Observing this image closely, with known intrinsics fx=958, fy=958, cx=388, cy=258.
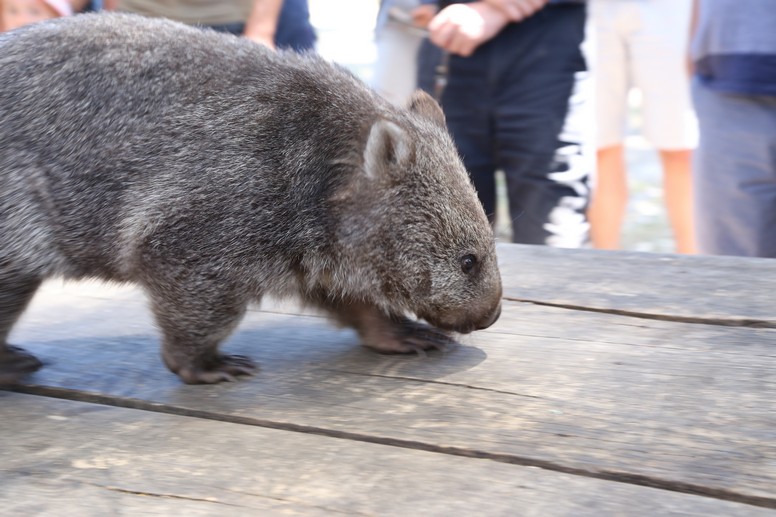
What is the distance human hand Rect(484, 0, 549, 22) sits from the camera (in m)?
3.38

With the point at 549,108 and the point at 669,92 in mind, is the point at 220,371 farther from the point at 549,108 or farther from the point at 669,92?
the point at 669,92

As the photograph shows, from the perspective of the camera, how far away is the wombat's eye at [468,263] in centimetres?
215

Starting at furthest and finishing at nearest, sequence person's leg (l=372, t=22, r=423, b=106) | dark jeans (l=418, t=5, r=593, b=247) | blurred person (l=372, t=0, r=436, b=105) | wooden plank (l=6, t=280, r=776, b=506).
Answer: person's leg (l=372, t=22, r=423, b=106) → blurred person (l=372, t=0, r=436, b=105) → dark jeans (l=418, t=5, r=593, b=247) → wooden plank (l=6, t=280, r=776, b=506)

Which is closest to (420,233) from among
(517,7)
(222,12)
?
(517,7)

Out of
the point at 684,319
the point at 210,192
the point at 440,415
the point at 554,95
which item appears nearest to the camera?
the point at 440,415

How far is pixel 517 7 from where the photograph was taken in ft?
11.1

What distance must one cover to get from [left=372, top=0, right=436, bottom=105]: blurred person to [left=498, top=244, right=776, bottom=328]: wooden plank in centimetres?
161

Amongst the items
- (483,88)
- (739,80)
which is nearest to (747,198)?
(739,80)

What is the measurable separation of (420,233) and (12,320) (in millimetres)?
910

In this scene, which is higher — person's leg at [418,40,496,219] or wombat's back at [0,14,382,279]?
person's leg at [418,40,496,219]

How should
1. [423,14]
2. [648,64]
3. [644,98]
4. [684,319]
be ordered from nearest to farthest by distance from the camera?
[684,319]
[423,14]
[648,64]
[644,98]

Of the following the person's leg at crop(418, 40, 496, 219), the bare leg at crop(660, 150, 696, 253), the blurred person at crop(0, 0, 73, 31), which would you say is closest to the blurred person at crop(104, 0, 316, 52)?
the blurred person at crop(0, 0, 73, 31)

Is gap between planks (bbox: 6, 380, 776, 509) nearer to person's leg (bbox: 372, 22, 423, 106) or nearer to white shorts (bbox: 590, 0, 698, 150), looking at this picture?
person's leg (bbox: 372, 22, 423, 106)

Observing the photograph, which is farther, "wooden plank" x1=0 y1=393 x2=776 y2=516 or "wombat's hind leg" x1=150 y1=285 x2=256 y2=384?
"wombat's hind leg" x1=150 y1=285 x2=256 y2=384
